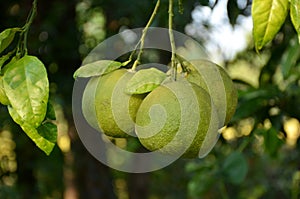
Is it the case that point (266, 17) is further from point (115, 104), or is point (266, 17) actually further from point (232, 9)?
point (232, 9)

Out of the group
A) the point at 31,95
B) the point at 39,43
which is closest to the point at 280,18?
the point at 31,95

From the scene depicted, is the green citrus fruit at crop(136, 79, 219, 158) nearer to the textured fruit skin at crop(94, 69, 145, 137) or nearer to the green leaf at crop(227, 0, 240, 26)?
the textured fruit skin at crop(94, 69, 145, 137)

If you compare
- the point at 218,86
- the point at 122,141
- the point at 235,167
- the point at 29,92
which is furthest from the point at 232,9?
the point at 122,141

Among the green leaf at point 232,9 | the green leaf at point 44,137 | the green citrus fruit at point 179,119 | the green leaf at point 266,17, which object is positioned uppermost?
the green leaf at point 266,17

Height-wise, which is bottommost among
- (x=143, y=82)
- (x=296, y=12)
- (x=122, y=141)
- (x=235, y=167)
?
(x=122, y=141)

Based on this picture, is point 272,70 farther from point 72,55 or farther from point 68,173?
point 68,173

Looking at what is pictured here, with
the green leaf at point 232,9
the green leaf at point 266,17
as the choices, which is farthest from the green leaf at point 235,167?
the green leaf at point 266,17

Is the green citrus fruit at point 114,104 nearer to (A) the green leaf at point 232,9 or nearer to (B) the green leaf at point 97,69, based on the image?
(B) the green leaf at point 97,69
